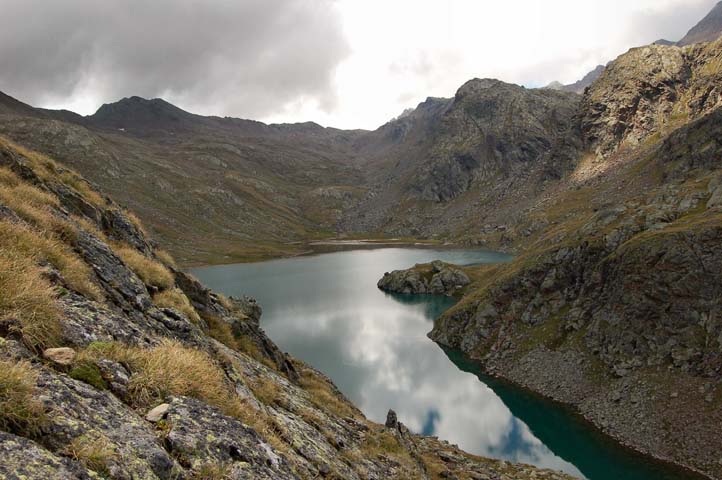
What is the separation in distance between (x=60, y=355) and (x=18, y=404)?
253cm

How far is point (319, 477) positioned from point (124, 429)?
701 cm

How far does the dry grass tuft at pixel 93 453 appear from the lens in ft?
19.6

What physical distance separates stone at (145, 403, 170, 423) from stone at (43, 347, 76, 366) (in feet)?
6.05

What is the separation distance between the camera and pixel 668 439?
46844mm

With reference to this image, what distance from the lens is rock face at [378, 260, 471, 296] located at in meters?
128

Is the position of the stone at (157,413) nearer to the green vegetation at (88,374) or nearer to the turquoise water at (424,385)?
the green vegetation at (88,374)

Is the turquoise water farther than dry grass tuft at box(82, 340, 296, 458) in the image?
Yes

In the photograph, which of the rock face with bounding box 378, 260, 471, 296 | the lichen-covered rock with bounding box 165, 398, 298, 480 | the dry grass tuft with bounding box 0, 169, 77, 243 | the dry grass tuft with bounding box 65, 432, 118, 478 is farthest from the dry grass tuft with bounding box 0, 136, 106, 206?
the rock face with bounding box 378, 260, 471, 296

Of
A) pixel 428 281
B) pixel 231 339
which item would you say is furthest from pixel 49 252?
pixel 428 281

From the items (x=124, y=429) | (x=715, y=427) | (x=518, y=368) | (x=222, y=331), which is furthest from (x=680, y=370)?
(x=124, y=429)

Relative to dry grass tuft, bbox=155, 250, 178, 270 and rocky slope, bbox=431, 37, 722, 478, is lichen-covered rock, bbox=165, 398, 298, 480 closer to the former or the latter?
dry grass tuft, bbox=155, 250, 178, 270

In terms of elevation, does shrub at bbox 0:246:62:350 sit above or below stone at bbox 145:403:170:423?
above

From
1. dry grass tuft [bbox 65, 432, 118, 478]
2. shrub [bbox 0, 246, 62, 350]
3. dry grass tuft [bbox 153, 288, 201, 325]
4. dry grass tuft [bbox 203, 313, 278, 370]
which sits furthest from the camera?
dry grass tuft [bbox 203, 313, 278, 370]

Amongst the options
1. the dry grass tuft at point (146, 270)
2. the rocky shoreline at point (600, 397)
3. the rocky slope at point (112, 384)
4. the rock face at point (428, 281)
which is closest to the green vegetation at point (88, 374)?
the rocky slope at point (112, 384)
